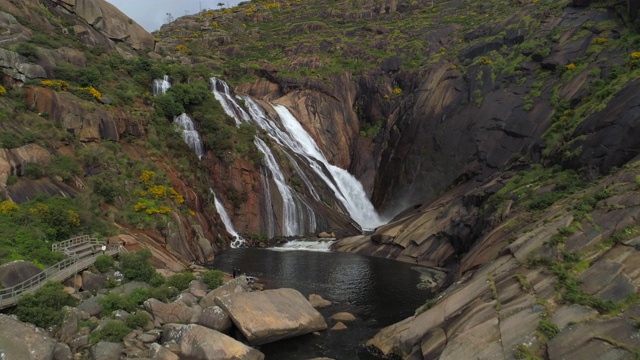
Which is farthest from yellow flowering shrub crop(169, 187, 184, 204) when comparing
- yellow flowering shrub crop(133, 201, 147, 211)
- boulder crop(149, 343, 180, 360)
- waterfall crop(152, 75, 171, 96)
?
boulder crop(149, 343, 180, 360)

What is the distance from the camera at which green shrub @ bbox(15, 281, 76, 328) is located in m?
18.4

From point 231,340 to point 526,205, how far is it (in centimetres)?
2113

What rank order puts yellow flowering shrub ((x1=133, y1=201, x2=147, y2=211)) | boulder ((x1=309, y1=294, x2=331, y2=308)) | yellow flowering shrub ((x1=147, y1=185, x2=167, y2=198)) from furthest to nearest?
yellow flowering shrub ((x1=147, y1=185, x2=167, y2=198)), yellow flowering shrub ((x1=133, y1=201, x2=147, y2=211)), boulder ((x1=309, y1=294, x2=331, y2=308))

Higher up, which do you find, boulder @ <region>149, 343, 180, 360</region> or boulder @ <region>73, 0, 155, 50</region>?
boulder @ <region>73, 0, 155, 50</region>

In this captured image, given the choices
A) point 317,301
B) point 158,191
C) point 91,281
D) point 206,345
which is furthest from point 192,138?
point 206,345

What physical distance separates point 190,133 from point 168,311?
35.5 metres

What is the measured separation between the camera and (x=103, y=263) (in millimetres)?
24969

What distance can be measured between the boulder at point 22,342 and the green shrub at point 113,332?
72.5 inches

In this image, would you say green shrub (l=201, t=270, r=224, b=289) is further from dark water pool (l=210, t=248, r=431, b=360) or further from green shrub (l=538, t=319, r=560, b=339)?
green shrub (l=538, t=319, r=560, b=339)

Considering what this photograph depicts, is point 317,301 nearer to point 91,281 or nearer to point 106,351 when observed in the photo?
point 106,351

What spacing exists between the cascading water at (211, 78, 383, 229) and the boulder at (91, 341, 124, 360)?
1614 inches

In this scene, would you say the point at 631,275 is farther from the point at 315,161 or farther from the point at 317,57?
the point at 317,57

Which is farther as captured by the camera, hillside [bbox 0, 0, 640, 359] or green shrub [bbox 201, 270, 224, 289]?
green shrub [bbox 201, 270, 224, 289]

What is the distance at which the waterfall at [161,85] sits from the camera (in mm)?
57931
